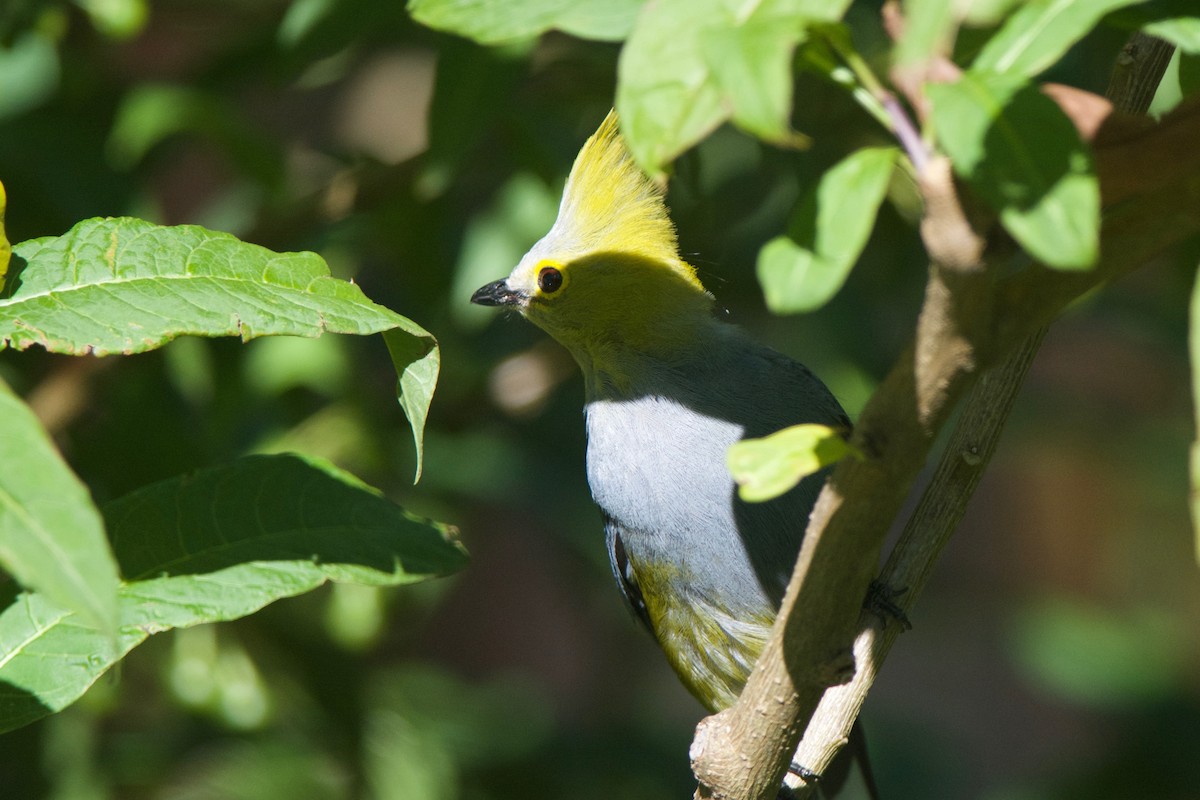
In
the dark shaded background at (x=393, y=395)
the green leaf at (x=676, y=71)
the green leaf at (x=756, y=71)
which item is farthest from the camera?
the dark shaded background at (x=393, y=395)

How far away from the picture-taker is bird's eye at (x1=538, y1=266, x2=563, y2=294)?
308 centimetres

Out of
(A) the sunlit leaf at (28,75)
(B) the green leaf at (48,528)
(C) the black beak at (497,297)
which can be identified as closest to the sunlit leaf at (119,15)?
(A) the sunlit leaf at (28,75)

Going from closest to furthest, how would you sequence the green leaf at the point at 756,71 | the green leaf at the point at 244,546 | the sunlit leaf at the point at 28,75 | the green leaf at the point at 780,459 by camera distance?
the green leaf at the point at 756,71 → the green leaf at the point at 780,459 → the green leaf at the point at 244,546 → the sunlit leaf at the point at 28,75

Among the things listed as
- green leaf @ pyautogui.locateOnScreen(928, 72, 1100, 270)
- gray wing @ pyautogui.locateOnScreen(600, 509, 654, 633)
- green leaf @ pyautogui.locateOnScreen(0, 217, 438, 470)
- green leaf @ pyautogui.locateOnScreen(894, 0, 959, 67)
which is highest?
green leaf @ pyautogui.locateOnScreen(894, 0, 959, 67)

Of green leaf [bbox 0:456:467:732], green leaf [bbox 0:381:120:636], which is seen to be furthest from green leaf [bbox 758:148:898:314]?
green leaf [bbox 0:456:467:732]

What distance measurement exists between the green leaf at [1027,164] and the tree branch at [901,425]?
3.2 inches

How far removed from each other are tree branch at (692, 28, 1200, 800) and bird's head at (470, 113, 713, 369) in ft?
4.46

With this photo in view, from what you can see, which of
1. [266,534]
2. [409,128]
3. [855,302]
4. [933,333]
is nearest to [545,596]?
[409,128]

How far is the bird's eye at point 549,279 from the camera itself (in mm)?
3078

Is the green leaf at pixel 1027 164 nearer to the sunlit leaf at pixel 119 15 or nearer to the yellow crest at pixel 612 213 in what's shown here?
the yellow crest at pixel 612 213

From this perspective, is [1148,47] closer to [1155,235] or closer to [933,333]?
[1155,235]

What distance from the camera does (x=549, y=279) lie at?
3088 millimetres

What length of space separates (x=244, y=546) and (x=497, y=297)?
130 centimetres

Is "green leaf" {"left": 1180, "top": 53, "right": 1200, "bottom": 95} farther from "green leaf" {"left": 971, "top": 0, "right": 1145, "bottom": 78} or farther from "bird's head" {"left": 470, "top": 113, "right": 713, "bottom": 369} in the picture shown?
"bird's head" {"left": 470, "top": 113, "right": 713, "bottom": 369}
